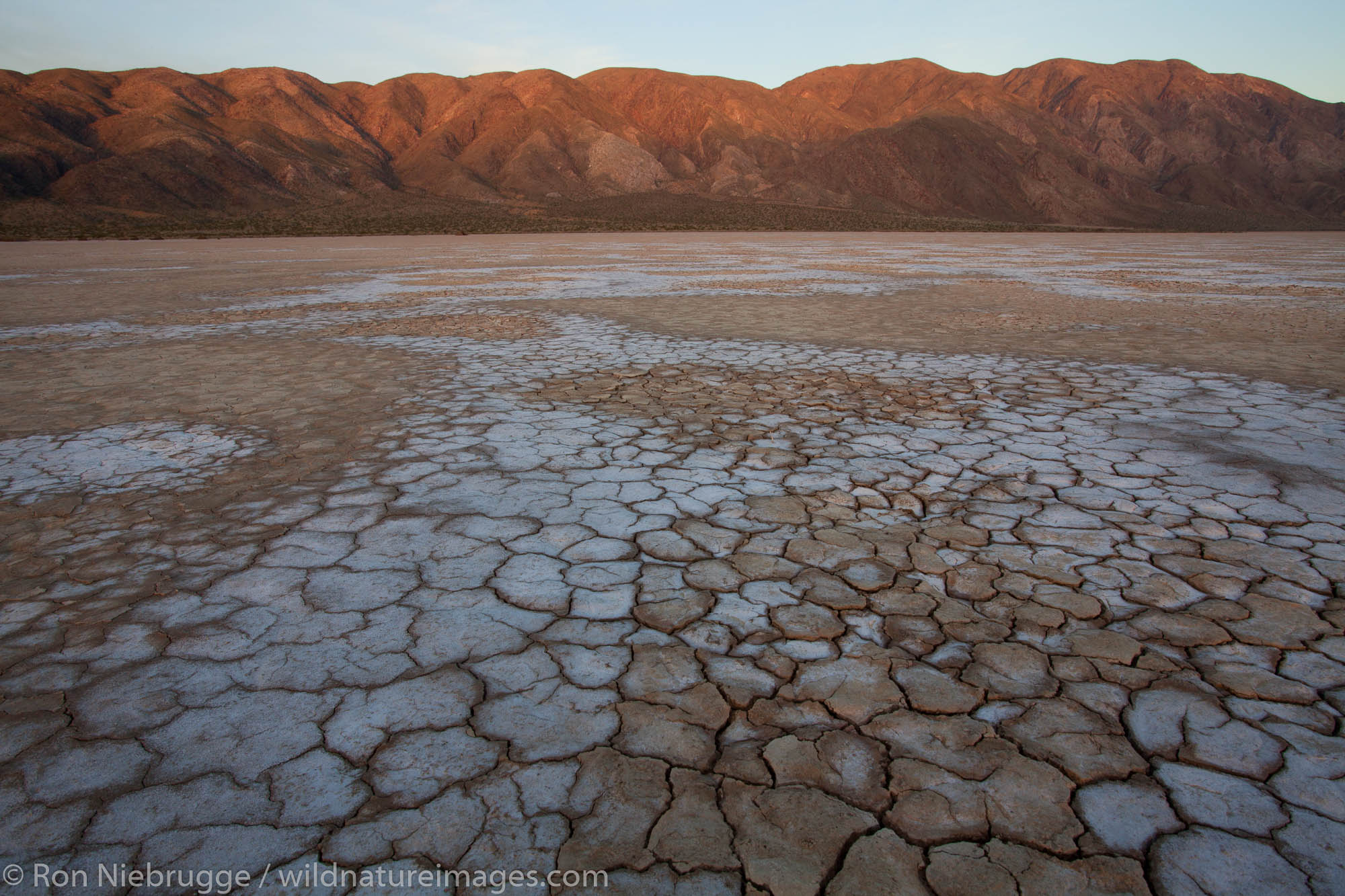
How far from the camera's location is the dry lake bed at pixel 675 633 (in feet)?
4.42

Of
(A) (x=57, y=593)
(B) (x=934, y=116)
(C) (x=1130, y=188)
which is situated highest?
(B) (x=934, y=116)

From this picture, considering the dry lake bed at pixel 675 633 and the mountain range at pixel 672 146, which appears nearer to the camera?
the dry lake bed at pixel 675 633

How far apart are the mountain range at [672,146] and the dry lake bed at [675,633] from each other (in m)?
47.2

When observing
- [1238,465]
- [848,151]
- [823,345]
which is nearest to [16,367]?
[823,345]

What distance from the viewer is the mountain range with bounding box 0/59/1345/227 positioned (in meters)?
54.7

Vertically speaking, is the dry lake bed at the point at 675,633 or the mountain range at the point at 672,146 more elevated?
the mountain range at the point at 672,146

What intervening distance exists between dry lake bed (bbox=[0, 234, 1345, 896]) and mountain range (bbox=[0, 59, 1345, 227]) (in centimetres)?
4716

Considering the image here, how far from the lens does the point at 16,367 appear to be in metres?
5.47

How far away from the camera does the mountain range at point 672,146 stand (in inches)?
2153

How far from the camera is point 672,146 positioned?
8012 cm

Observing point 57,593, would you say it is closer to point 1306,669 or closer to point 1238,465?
point 1306,669

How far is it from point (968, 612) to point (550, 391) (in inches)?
123

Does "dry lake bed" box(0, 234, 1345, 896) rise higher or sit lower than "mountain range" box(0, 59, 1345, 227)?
lower

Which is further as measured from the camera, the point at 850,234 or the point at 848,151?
the point at 848,151
